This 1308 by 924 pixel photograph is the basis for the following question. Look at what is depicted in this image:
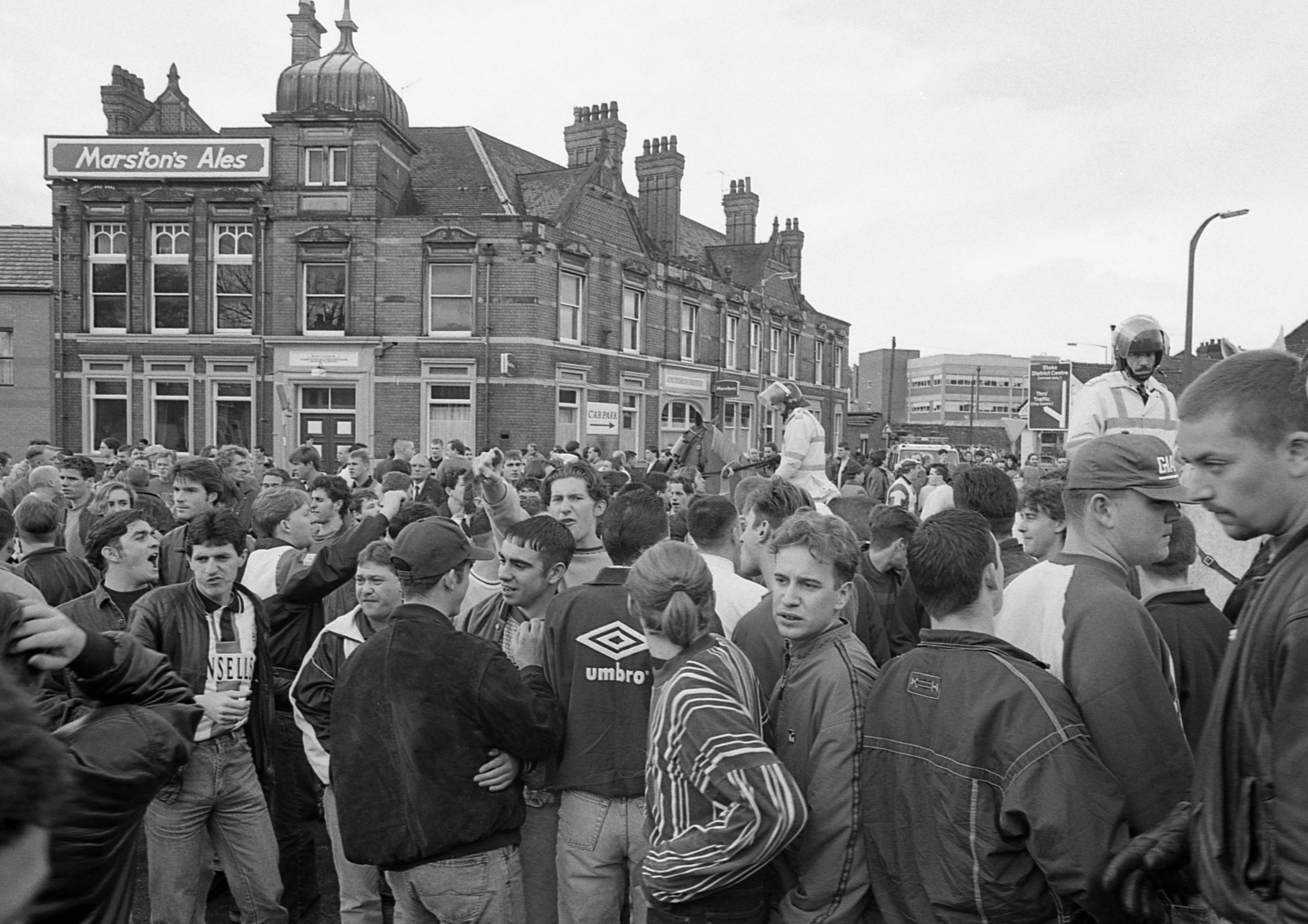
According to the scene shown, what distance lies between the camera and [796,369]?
121ft

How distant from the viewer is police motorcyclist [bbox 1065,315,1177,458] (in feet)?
14.5

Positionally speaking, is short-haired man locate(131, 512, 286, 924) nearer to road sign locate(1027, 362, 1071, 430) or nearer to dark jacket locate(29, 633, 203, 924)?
dark jacket locate(29, 633, 203, 924)

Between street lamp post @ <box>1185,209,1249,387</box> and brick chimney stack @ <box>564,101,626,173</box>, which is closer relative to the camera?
street lamp post @ <box>1185,209,1249,387</box>

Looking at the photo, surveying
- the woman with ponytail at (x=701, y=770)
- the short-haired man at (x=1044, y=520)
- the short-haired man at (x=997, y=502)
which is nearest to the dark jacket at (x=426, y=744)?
the woman with ponytail at (x=701, y=770)

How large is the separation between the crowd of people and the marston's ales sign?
20201 mm

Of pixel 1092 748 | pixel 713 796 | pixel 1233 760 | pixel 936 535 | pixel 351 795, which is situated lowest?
pixel 351 795

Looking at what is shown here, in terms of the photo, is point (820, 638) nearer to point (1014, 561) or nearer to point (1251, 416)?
point (1251, 416)

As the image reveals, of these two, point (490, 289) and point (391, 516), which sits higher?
point (490, 289)

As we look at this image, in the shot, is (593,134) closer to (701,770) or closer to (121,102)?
(121,102)

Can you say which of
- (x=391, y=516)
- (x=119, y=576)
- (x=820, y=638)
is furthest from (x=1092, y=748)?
(x=119, y=576)

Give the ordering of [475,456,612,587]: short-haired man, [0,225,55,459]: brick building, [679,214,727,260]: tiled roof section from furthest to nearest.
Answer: [679,214,727,260]: tiled roof section < [0,225,55,459]: brick building < [475,456,612,587]: short-haired man

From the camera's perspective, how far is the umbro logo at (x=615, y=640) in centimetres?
337

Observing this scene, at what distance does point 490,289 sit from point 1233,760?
893 inches

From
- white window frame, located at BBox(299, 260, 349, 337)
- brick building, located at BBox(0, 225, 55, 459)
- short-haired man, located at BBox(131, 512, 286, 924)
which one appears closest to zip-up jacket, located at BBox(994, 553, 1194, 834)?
short-haired man, located at BBox(131, 512, 286, 924)
